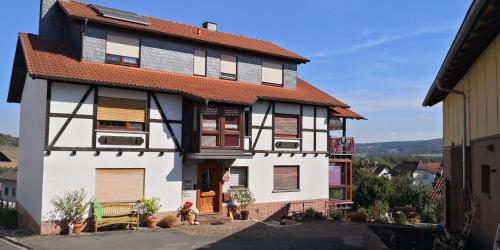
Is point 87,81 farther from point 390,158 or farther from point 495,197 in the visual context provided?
point 390,158

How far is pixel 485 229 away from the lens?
898 centimetres

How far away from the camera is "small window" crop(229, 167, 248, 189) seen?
20047 mm

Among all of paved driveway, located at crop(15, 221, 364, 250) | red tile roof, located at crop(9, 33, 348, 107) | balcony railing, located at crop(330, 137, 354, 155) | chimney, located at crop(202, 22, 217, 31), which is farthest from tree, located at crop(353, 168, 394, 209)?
chimney, located at crop(202, 22, 217, 31)

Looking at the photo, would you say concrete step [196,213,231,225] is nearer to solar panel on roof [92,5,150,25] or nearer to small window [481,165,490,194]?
solar panel on roof [92,5,150,25]

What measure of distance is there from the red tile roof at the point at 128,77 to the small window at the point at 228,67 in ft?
1.20

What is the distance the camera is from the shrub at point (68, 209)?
15141 mm

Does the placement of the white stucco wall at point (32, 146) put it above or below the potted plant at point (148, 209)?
above

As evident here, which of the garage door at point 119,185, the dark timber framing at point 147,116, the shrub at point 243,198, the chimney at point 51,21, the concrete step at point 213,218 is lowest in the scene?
the concrete step at point 213,218

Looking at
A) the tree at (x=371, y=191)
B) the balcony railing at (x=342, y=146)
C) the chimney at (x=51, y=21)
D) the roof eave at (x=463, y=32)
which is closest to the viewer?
the roof eave at (x=463, y=32)

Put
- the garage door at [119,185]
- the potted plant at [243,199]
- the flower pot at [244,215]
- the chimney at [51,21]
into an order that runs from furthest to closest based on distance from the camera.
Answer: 1. the potted plant at [243,199]
2. the flower pot at [244,215]
3. the chimney at [51,21]
4. the garage door at [119,185]

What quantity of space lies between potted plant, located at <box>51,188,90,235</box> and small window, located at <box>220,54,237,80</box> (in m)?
8.72

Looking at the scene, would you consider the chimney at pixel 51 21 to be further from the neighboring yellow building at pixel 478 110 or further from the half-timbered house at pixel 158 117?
the neighboring yellow building at pixel 478 110

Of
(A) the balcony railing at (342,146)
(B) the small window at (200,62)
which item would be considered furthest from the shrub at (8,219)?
(A) the balcony railing at (342,146)

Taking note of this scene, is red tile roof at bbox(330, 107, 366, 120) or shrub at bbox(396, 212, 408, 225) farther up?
red tile roof at bbox(330, 107, 366, 120)
